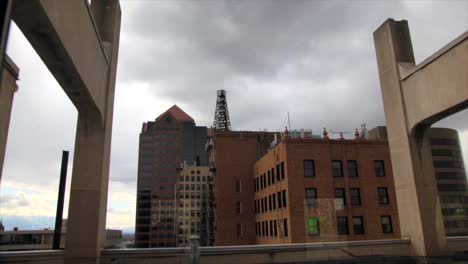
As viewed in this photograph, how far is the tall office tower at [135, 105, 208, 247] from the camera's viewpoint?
122m

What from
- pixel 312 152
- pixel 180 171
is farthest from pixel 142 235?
pixel 312 152

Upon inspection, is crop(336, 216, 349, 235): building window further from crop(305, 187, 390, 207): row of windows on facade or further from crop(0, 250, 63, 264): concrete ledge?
crop(0, 250, 63, 264): concrete ledge

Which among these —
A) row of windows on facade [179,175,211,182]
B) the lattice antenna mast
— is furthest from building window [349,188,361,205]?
row of windows on facade [179,175,211,182]

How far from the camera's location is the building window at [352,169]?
3458cm

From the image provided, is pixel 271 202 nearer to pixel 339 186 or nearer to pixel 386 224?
pixel 339 186

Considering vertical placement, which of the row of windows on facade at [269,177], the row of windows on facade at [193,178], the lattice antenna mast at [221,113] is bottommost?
the row of windows on facade at [269,177]

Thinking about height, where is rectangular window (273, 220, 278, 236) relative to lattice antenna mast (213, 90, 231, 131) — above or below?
below

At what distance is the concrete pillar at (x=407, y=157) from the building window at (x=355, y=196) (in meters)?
25.2

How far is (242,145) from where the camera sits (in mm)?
49469

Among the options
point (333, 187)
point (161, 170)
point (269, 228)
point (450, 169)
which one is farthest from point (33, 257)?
point (161, 170)

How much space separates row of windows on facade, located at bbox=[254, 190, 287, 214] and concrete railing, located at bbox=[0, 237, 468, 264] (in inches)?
972

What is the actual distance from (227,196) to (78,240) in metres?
39.2

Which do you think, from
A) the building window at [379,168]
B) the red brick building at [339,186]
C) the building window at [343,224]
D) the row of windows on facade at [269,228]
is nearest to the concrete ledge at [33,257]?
the red brick building at [339,186]

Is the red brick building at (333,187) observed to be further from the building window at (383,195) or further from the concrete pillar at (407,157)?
the concrete pillar at (407,157)
